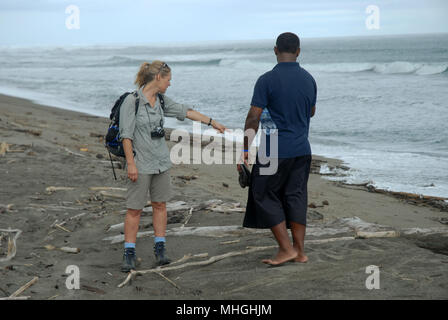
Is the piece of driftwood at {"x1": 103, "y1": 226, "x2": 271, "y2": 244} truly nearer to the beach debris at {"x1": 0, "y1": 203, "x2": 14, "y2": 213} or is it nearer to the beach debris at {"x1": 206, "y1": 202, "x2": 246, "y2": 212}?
the beach debris at {"x1": 206, "y1": 202, "x2": 246, "y2": 212}

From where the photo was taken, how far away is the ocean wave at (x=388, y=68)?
123 feet

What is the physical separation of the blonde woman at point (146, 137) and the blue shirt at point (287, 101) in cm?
64

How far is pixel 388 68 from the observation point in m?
40.6

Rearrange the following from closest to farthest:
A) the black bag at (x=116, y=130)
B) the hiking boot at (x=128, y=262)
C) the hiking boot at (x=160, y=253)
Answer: the black bag at (x=116, y=130), the hiking boot at (x=128, y=262), the hiking boot at (x=160, y=253)

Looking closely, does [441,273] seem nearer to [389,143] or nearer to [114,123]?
[114,123]

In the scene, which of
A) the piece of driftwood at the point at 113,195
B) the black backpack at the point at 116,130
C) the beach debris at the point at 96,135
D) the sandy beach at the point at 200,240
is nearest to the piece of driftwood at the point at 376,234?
the sandy beach at the point at 200,240

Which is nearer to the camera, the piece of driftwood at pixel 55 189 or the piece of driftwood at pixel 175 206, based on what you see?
the piece of driftwood at pixel 175 206

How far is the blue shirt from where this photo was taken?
4.20 metres

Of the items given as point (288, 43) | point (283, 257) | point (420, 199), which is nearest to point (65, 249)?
point (283, 257)

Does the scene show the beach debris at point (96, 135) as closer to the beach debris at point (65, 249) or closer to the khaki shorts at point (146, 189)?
the beach debris at point (65, 249)

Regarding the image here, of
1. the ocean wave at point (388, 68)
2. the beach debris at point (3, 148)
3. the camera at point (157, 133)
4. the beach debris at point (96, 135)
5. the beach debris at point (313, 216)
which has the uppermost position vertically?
the ocean wave at point (388, 68)
